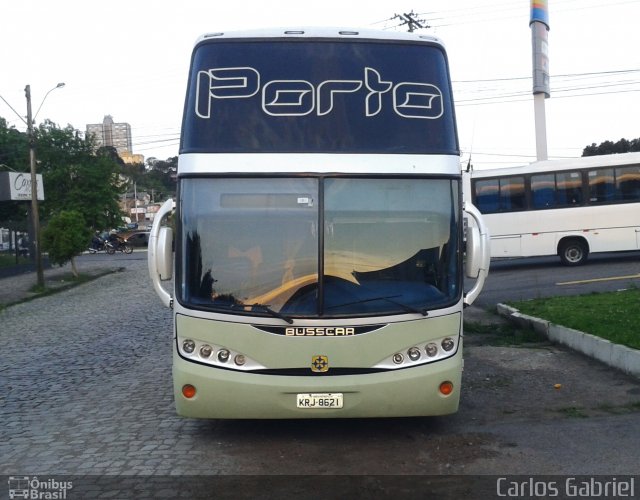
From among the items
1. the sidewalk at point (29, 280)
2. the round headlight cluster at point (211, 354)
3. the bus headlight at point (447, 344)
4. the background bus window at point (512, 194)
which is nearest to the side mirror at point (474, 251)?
the bus headlight at point (447, 344)

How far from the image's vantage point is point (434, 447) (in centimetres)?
700

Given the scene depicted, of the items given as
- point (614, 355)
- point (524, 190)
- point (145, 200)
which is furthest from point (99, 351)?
point (145, 200)

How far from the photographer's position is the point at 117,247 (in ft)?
198

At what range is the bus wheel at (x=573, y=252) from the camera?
2461 cm

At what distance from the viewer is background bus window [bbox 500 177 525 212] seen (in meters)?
25.4

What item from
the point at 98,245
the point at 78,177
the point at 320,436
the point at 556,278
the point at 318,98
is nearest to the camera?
the point at 318,98

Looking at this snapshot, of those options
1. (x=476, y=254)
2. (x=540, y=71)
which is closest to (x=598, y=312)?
(x=476, y=254)

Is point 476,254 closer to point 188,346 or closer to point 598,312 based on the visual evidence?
point 188,346

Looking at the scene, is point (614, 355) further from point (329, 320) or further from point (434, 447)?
point (329, 320)

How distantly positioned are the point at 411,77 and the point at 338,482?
370cm

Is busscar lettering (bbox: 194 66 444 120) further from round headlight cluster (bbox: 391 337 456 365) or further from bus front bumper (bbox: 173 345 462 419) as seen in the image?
bus front bumper (bbox: 173 345 462 419)

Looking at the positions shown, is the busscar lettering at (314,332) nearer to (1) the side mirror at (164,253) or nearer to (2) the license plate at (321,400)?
(2) the license plate at (321,400)

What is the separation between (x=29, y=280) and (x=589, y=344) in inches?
1093

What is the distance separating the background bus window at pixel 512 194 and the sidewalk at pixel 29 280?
16.1 metres
